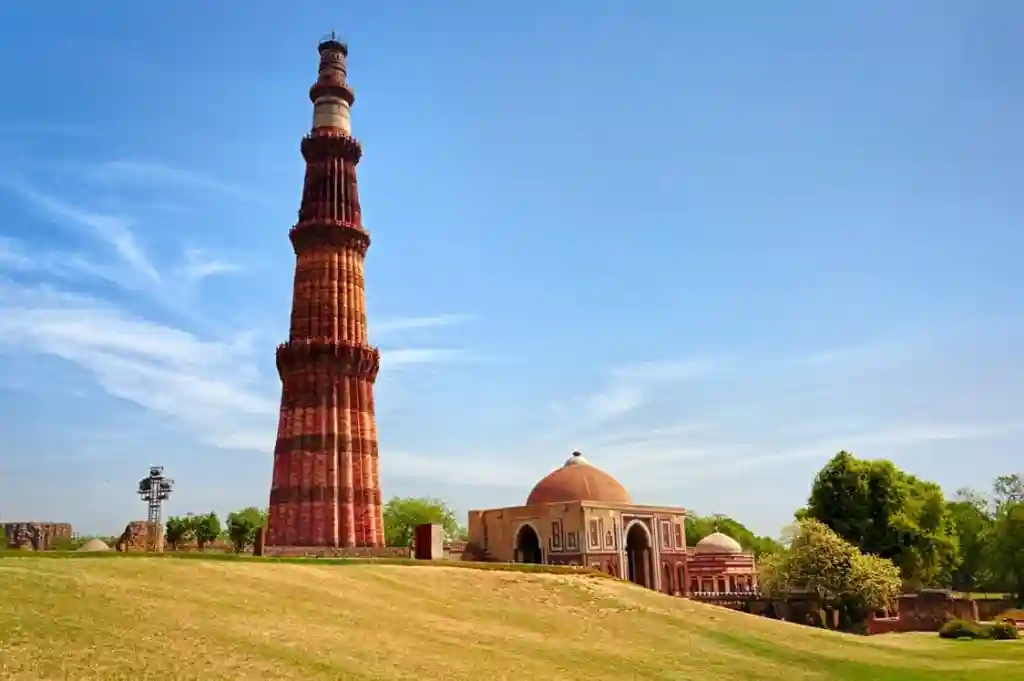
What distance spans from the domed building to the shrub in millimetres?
18040

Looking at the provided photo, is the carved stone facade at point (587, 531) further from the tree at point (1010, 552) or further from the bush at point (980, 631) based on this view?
the tree at point (1010, 552)

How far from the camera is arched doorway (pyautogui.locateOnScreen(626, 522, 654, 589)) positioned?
55.8m

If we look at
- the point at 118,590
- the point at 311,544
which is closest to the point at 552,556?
the point at 311,544

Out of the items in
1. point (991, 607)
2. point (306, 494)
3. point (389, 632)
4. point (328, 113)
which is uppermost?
point (328, 113)

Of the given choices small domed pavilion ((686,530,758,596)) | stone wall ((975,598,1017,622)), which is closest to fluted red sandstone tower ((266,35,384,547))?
small domed pavilion ((686,530,758,596))

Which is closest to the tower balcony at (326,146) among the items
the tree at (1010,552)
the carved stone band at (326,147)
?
the carved stone band at (326,147)

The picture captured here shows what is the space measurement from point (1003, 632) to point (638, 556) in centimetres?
2282

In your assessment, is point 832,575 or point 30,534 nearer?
point 30,534

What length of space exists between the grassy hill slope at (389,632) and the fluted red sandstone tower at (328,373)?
64.2ft

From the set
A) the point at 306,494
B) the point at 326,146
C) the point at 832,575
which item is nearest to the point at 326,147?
the point at 326,146

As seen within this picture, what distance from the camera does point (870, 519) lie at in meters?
58.8

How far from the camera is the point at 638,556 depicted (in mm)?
56531

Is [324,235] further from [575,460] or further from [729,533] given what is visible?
[729,533]

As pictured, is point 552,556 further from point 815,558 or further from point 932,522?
point 932,522
